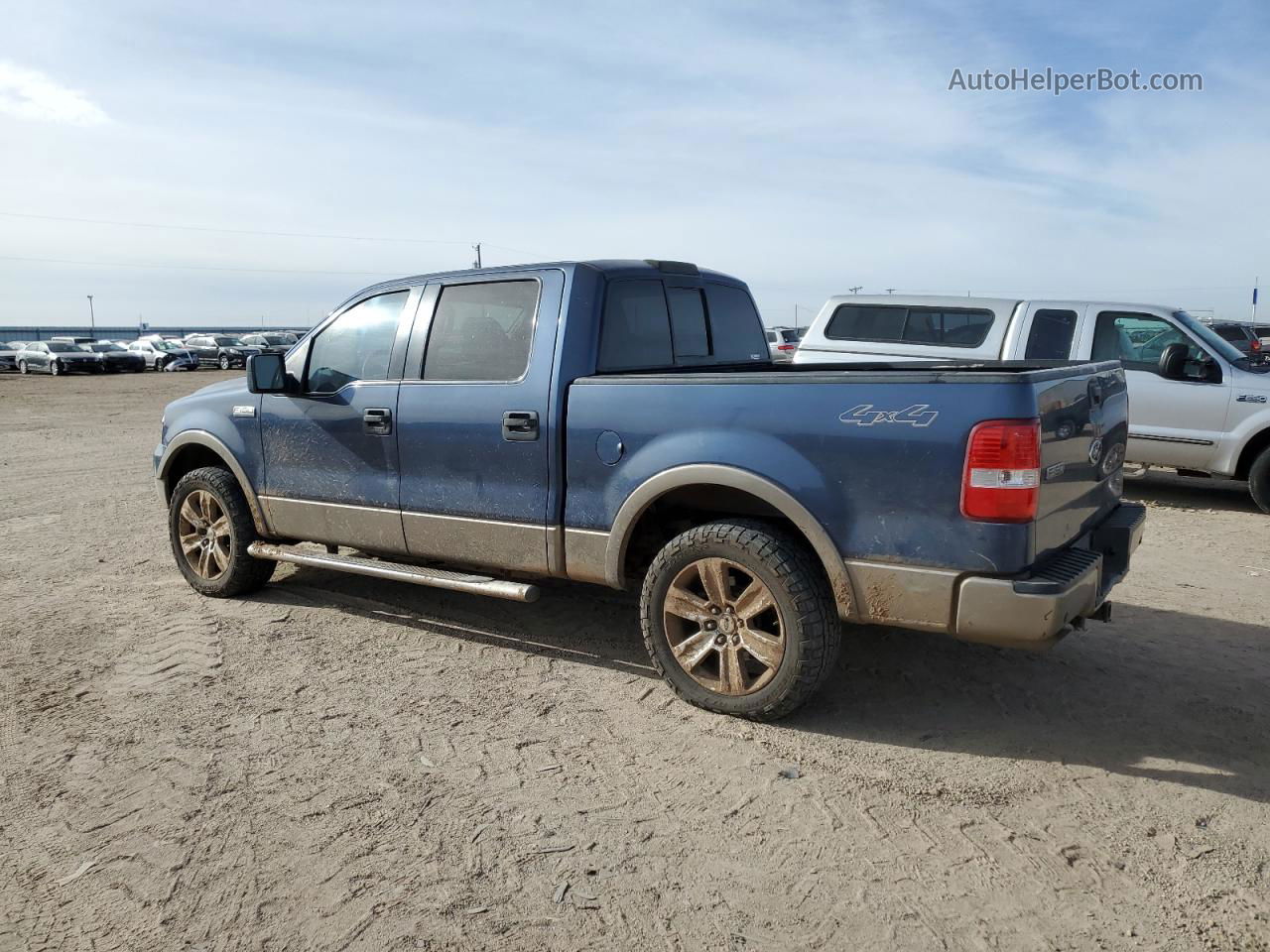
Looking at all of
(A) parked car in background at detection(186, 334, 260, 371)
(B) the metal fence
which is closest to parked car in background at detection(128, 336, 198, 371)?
(A) parked car in background at detection(186, 334, 260, 371)

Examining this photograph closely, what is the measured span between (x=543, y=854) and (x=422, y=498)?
7.55 feet

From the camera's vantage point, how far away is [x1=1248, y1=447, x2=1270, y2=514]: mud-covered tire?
27.6 feet

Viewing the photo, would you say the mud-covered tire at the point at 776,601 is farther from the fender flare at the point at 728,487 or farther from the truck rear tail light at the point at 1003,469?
the truck rear tail light at the point at 1003,469

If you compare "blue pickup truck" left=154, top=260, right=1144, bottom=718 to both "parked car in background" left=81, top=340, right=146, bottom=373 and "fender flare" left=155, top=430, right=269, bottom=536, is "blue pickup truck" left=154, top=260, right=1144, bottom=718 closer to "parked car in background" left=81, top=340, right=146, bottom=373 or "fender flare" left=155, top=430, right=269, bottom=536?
"fender flare" left=155, top=430, right=269, bottom=536

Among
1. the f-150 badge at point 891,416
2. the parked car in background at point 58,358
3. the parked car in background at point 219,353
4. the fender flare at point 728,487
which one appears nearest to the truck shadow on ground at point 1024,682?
the fender flare at point 728,487

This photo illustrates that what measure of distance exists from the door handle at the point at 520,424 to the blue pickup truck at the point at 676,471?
1cm

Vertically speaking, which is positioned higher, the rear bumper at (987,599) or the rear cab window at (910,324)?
the rear cab window at (910,324)

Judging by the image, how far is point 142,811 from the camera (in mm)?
3346

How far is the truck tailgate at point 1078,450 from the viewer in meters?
3.48

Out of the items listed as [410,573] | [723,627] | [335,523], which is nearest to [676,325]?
[723,627]

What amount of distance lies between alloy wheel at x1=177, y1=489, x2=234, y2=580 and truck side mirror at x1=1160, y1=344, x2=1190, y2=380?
306 inches

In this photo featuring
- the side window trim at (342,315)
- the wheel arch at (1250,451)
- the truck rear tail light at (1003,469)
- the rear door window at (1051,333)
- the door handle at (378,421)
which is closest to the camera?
the truck rear tail light at (1003,469)

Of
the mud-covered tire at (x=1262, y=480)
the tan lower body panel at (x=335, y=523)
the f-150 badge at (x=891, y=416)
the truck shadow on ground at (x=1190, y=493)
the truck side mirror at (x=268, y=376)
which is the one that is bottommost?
the truck shadow on ground at (x=1190, y=493)

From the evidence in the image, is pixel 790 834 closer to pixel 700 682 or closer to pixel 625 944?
pixel 625 944
